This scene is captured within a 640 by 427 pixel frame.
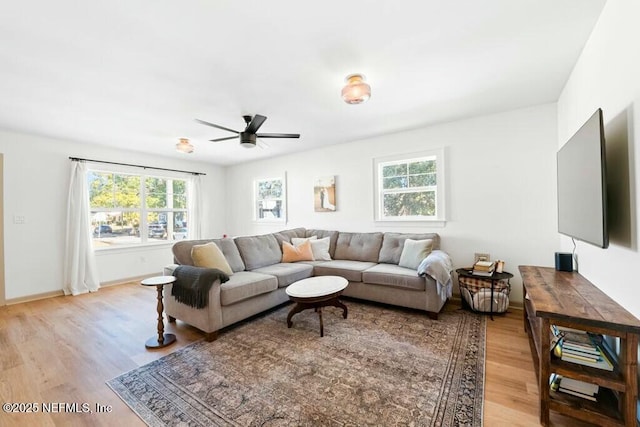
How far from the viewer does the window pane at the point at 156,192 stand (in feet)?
17.2

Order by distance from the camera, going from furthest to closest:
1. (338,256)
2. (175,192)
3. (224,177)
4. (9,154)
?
1. (224,177)
2. (175,192)
3. (338,256)
4. (9,154)

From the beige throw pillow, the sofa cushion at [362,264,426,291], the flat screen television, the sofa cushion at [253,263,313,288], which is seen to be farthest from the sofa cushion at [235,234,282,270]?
the flat screen television

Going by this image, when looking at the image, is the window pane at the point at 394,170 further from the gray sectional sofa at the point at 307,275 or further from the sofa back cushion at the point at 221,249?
the sofa back cushion at the point at 221,249

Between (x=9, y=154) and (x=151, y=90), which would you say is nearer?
(x=151, y=90)

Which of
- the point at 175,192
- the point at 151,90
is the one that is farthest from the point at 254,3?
the point at 175,192

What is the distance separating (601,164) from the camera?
56.8 inches

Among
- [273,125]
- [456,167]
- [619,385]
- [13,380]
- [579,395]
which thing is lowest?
[13,380]

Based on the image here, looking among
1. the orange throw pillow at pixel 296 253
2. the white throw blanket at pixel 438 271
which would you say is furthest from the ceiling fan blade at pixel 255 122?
the white throw blanket at pixel 438 271

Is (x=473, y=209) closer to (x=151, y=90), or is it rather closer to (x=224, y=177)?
(x=151, y=90)

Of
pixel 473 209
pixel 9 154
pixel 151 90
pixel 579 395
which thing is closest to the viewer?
pixel 579 395

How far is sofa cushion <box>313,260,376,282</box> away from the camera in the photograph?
3416 millimetres

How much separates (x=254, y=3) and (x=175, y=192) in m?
5.04

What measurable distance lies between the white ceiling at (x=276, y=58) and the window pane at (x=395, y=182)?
0.98 metres

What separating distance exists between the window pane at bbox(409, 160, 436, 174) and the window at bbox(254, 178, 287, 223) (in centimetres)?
256
